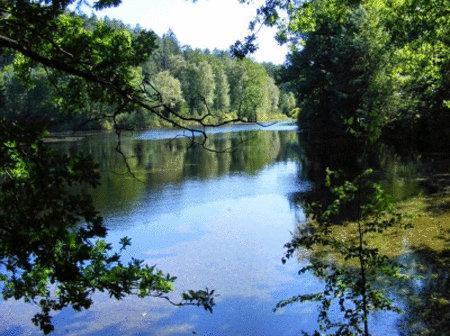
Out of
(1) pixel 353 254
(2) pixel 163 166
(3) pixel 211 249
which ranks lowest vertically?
(3) pixel 211 249

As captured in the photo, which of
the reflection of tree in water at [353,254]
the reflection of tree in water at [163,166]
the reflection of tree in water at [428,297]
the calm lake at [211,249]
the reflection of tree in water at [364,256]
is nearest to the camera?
the reflection of tree in water at [353,254]

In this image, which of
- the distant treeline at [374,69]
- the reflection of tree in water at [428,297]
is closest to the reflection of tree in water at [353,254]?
the distant treeline at [374,69]

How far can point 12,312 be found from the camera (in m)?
12.4

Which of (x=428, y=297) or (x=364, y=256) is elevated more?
(x=364, y=256)

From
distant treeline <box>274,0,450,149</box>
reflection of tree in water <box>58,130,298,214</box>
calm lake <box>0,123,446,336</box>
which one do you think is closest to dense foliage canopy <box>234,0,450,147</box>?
distant treeline <box>274,0,450,149</box>

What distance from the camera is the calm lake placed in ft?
35.9

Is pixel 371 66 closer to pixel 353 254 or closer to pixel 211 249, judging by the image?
pixel 211 249

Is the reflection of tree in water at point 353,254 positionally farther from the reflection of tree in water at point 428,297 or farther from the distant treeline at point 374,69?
the reflection of tree in water at point 428,297

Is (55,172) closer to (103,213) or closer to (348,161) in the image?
(103,213)

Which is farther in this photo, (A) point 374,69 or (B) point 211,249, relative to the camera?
(A) point 374,69

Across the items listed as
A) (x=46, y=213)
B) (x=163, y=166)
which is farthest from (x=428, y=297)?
(x=163, y=166)

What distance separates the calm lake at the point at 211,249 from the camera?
1095 centimetres

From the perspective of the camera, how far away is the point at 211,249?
55.1 ft

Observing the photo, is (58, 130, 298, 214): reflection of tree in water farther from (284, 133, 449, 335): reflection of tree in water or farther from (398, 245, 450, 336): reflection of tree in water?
(398, 245, 450, 336): reflection of tree in water
